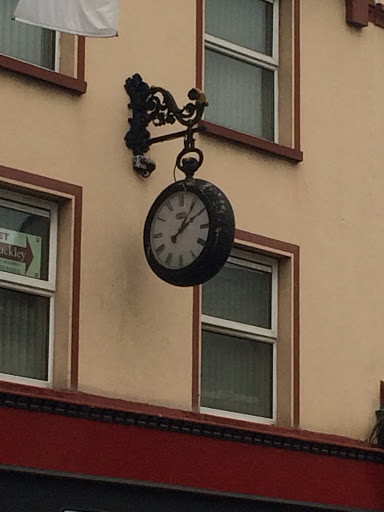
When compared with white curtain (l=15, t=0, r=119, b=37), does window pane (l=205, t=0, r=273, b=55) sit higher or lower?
higher

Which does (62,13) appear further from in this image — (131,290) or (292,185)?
(292,185)

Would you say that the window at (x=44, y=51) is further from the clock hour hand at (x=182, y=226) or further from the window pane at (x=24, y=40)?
the clock hour hand at (x=182, y=226)

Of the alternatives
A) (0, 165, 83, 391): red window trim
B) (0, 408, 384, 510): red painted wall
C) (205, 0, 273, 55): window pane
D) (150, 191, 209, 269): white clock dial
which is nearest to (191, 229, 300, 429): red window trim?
(0, 408, 384, 510): red painted wall

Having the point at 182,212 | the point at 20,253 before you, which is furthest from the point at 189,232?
the point at 20,253

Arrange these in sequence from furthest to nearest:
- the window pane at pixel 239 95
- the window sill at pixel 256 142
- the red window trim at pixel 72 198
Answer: the window pane at pixel 239 95 < the window sill at pixel 256 142 < the red window trim at pixel 72 198

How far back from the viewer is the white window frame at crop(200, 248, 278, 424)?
57.0 feet

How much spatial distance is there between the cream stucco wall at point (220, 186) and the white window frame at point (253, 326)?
282 millimetres

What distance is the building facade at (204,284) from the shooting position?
15.7 metres

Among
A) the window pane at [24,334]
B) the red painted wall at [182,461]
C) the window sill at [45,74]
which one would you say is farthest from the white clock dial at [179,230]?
the red painted wall at [182,461]

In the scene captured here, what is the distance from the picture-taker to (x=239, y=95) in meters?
18.3

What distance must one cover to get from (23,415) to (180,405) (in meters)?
2.13

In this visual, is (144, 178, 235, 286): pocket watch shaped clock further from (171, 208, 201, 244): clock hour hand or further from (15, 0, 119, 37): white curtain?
(15, 0, 119, 37): white curtain

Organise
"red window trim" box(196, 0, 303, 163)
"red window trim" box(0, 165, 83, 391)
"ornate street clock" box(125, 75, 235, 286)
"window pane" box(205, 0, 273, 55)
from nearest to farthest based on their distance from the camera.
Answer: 1. "red window trim" box(0, 165, 83, 391)
2. "ornate street clock" box(125, 75, 235, 286)
3. "red window trim" box(196, 0, 303, 163)
4. "window pane" box(205, 0, 273, 55)

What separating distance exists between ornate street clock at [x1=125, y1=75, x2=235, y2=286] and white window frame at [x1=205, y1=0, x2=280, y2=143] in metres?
1.61
